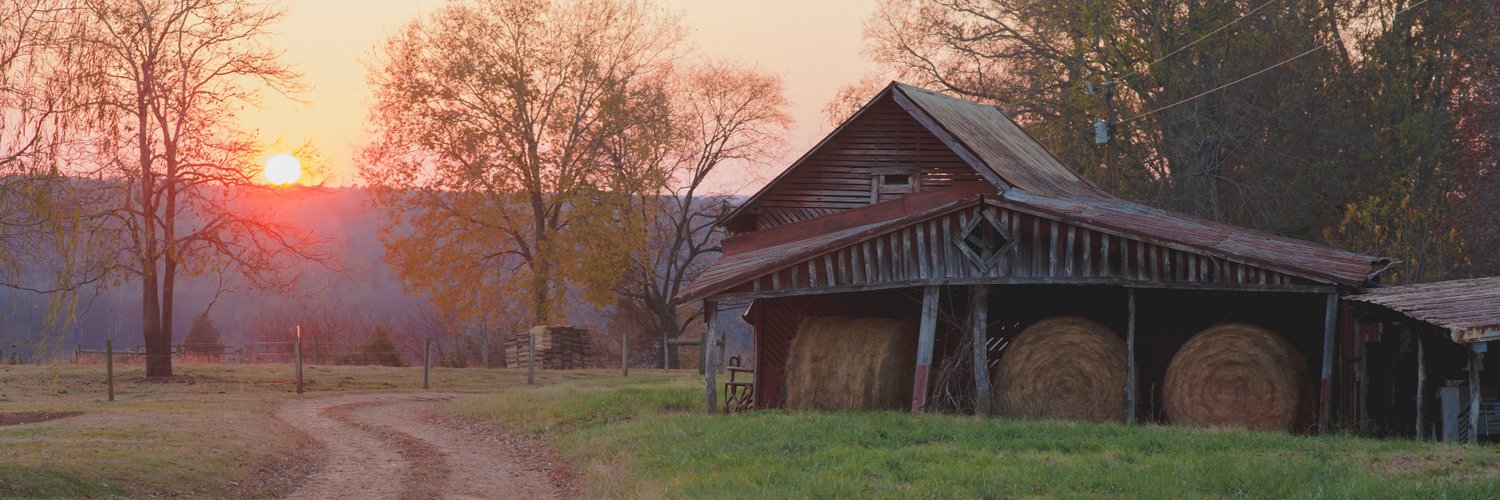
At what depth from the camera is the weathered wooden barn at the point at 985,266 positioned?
23750 mm

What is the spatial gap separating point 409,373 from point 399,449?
81.1 feet

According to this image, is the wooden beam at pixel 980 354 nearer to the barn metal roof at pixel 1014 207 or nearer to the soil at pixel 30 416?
the barn metal roof at pixel 1014 207

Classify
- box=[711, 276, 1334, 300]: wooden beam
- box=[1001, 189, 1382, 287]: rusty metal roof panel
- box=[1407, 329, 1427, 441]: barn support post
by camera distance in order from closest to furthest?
1. box=[1407, 329, 1427, 441]: barn support post
2. box=[1001, 189, 1382, 287]: rusty metal roof panel
3. box=[711, 276, 1334, 300]: wooden beam

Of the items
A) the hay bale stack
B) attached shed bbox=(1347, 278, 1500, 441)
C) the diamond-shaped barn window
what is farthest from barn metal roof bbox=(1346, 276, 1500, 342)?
the hay bale stack

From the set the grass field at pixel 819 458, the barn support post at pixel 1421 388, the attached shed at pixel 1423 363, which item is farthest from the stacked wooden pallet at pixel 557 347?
the barn support post at pixel 1421 388

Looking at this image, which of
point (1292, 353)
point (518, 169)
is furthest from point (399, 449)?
point (518, 169)

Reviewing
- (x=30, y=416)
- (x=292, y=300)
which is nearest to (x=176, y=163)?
(x=30, y=416)

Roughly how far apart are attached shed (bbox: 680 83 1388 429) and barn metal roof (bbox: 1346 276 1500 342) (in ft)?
2.41

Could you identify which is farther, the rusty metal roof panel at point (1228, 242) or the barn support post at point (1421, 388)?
the rusty metal roof panel at point (1228, 242)

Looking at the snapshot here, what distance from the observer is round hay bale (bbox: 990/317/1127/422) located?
77.2ft

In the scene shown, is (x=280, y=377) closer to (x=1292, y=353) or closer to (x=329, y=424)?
(x=329, y=424)

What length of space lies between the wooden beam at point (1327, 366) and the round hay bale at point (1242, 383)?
31 cm

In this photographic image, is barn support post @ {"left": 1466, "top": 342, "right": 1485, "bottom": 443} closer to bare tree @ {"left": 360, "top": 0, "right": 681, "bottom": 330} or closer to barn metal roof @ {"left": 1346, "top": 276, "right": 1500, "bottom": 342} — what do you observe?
barn metal roof @ {"left": 1346, "top": 276, "right": 1500, "bottom": 342}

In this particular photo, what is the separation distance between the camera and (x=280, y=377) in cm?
4312
